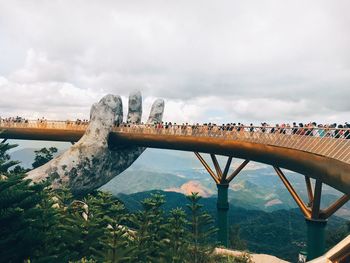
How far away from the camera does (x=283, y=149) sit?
2023cm

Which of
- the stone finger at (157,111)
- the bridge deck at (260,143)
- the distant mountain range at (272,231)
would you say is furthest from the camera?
the distant mountain range at (272,231)

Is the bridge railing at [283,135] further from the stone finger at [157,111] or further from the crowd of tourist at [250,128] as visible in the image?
the stone finger at [157,111]

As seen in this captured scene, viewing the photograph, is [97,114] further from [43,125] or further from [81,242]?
[81,242]

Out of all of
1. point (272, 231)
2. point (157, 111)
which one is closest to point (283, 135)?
point (157, 111)

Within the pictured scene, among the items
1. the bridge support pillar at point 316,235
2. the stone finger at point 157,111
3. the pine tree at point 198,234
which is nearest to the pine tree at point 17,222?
the pine tree at point 198,234

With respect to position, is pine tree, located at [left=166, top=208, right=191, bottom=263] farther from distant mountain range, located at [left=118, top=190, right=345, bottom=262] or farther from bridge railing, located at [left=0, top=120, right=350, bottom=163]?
distant mountain range, located at [left=118, top=190, right=345, bottom=262]

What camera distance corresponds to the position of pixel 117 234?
16703 mm

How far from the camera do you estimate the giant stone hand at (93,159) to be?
38.3 m

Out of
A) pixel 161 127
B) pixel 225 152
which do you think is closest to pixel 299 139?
pixel 225 152

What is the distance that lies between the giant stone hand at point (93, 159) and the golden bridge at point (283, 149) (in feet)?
5.51

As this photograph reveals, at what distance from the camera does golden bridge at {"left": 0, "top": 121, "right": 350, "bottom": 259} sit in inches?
606

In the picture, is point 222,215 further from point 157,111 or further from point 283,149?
point 157,111

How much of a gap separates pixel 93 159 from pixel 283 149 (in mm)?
25453

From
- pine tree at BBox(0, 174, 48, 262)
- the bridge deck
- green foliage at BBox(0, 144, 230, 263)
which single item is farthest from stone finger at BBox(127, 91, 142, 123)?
pine tree at BBox(0, 174, 48, 262)
